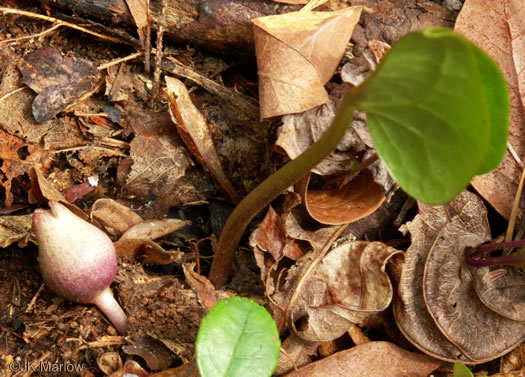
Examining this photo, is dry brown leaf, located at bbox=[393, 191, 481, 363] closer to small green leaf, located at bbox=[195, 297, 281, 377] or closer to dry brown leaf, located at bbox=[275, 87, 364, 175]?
dry brown leaf, located at bbox=[275, 87, 364, 175]

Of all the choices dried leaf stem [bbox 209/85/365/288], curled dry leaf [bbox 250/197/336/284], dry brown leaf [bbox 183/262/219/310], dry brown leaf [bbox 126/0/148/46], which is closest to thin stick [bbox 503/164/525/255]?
curled dry leaf [bbox 250/197/336/284]

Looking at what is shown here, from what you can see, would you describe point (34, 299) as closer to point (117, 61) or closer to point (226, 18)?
point (117, 61)

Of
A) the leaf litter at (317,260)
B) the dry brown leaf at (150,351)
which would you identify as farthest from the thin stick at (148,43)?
the dry brown leaf at (150,351)

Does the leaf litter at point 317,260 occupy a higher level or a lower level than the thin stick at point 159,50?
lower

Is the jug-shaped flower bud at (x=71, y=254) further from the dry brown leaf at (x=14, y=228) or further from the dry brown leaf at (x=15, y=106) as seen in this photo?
the dry brown leaf at (x=15, y=106)

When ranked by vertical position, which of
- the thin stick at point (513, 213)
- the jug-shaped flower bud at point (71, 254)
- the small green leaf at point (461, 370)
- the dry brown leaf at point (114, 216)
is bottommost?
the dry brown leaf at point (114, 216)

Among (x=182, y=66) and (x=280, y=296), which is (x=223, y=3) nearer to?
(x=182, y=66)

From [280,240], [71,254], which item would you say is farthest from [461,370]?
[71,254]

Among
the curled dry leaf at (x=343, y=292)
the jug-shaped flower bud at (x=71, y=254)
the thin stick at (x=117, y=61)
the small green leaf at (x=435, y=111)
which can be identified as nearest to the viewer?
the small green leaf at (x=435, y=111)

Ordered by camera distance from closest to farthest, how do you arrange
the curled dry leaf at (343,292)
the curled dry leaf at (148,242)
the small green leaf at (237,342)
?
the small green leaf at (237,342) < the curled dry leaf at (343,292) < the curled dry leaf at (148,242)

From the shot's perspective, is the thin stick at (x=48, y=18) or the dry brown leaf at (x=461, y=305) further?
the thin stick at (x=48, y=18)
